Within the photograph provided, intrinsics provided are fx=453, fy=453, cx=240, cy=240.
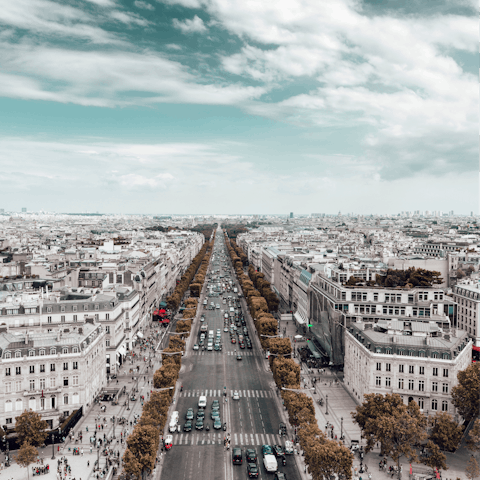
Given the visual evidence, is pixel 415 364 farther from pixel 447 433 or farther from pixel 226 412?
pixel 226 412

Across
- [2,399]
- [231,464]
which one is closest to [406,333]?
[231,464]

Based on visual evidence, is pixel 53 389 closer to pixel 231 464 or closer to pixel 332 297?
pixel 231 464

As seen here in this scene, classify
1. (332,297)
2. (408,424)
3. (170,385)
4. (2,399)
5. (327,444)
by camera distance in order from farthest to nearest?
1. (332,297)
2. (170,385)
3. (2,399)
4. (408,424)
5. (327,444)

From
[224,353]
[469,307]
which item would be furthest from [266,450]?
[469,307]

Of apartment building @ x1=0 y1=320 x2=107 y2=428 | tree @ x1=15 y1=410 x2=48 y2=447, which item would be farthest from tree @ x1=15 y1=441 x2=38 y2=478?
apartment building @ x1=0 y1=320 x2=107 y2=428

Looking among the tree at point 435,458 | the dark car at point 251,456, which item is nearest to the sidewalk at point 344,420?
the tree at point 435,458

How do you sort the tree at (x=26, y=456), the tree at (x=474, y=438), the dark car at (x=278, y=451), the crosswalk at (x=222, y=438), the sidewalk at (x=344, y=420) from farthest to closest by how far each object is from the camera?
the crosswalk at (x=222, y=438) < the dark car at (x=278, y=451) < the sidewalk at (x=344, y=420) < the tree at (x=474, y=438) < the tree at (x=26, y=456)

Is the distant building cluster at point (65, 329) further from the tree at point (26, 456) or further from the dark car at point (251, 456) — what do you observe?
the dark car at point (251, 456)
